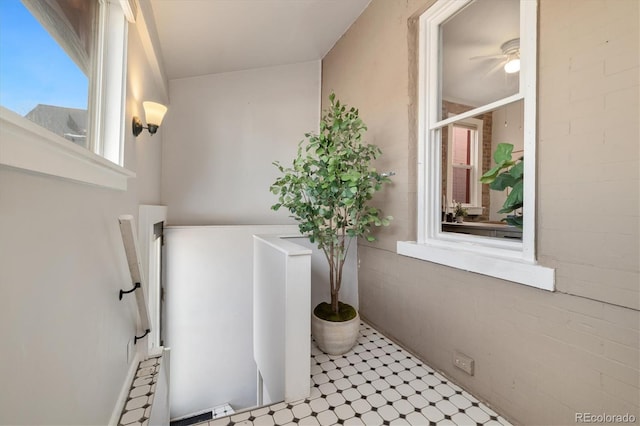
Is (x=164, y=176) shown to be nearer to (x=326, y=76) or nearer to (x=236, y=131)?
(x=236, y=131)

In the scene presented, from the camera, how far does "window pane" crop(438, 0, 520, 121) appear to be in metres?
1.61

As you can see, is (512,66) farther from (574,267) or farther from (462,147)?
(574,267)

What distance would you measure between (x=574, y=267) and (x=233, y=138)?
3.23 metres

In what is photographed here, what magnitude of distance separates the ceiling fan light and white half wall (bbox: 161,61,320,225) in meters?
2.30

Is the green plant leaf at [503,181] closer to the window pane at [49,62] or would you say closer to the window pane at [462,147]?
the window pane at [462,147]

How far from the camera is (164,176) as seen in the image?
304 cm

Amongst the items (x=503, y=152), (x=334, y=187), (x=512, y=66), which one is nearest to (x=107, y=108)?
(x=334, y=187)

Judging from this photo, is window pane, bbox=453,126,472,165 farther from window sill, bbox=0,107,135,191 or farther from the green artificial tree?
window sill, bbox=0,107,135,191

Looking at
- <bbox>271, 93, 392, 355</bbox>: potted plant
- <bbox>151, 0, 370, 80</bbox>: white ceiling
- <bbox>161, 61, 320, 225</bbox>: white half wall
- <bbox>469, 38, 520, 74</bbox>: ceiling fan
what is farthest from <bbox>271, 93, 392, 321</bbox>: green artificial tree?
<bbox>161, 61, 320, 225</bbox>: white half wall

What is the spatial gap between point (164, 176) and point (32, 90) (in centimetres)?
250

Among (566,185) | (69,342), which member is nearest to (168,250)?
(69,342)

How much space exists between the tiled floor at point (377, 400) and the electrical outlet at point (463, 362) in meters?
0.13

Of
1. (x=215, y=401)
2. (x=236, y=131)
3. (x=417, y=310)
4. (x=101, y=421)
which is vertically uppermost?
(x=236, y=131)

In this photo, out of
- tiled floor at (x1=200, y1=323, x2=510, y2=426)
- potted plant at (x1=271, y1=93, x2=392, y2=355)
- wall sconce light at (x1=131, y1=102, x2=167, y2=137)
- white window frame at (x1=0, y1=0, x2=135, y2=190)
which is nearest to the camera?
white window frame at (x1=0, y1=0, x2=135, y2=190)
